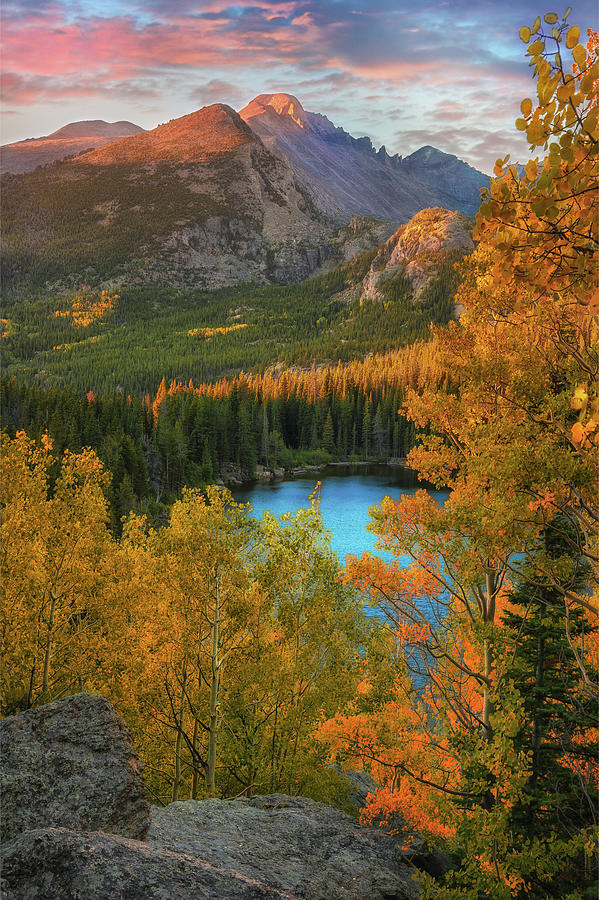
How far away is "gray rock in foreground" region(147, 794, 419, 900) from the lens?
8.54m

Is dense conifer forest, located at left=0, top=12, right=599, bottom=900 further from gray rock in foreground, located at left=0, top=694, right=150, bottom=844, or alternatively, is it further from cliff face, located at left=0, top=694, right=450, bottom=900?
gray rock in foreground, located at left=0, top=694, right=150, bottom=844

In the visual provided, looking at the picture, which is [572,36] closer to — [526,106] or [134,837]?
[526,106]

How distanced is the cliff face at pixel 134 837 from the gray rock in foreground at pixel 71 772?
14 millimetres

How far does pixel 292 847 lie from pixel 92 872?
5.72m

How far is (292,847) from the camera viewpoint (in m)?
9.94

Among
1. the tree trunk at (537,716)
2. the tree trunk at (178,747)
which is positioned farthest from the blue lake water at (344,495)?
the tree trunk at (537,716)

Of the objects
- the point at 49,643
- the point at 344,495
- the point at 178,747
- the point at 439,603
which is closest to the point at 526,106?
the point at 439,603

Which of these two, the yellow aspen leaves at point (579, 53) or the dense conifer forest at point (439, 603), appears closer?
the yellow aspen leaves at point (579, 53)

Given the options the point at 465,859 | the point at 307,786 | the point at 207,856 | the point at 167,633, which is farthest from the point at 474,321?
the point at 307,786

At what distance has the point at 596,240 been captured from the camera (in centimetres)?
295

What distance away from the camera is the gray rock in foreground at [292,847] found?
8539 mm

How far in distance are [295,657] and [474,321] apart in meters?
10.1

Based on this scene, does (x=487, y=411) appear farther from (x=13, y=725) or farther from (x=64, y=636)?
(x=64, y=636)

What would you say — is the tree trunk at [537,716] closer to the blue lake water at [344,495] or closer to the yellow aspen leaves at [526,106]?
the yellow aspen leaves at [526,106]
